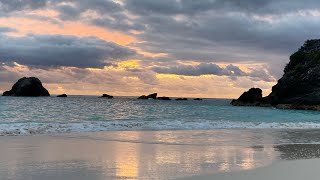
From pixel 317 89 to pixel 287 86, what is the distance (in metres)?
9.79

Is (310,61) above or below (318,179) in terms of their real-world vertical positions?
above

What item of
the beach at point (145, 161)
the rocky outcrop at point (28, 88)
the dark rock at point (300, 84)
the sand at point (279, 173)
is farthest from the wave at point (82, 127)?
the rocky outcrop at point (28, 88)

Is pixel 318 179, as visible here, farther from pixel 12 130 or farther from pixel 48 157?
pixel 12 130

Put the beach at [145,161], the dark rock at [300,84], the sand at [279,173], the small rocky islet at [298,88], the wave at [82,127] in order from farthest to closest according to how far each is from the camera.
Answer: the dark rock at [300,84] → the small rocky islet at [298,88] → the wave at [82,127] → the beach at [145,161] → the sand at [279,173]

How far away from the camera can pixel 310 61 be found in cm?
10406

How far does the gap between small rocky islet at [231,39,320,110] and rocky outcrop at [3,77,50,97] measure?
10210 centimetres

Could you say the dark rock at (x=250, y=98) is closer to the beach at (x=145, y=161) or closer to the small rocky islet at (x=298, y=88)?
the small rocky islet at (x=298, y=88)

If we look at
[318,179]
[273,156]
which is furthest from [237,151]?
[318,179]

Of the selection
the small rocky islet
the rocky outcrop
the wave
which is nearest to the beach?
the wave

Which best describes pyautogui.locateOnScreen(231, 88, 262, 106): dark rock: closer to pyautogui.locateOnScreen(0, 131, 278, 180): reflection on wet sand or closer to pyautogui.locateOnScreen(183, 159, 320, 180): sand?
pyautogui.locateOnScreen(0, 131, 278, 180): reflection on wet sand

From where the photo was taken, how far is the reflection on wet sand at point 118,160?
10.5m

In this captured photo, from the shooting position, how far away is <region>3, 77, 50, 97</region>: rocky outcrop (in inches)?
7062

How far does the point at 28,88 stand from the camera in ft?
591

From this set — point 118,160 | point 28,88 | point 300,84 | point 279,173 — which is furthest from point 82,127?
point 28,88
